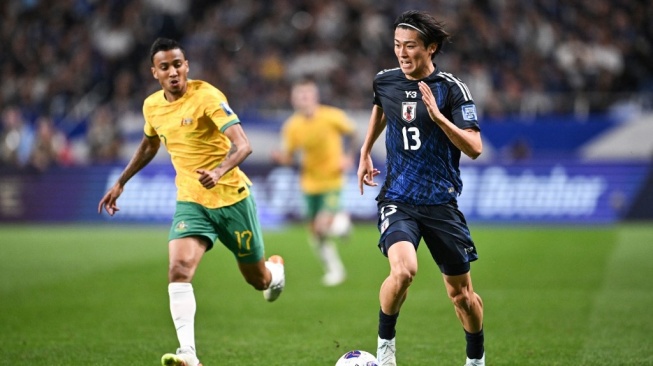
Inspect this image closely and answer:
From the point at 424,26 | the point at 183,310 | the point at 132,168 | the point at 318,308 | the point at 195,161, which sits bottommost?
the point at 318,308

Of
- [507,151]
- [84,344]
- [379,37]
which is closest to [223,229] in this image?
[84,344]

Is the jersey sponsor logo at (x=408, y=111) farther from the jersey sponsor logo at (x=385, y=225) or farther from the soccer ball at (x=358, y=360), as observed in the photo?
the soccer ball at (x=358, y=360)

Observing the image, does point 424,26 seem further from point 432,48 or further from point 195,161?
point 195,161

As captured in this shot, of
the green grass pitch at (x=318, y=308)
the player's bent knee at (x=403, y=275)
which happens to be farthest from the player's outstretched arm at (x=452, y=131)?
the green grass pitch at (x=318, y=308)

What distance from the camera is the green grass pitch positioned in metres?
8.10

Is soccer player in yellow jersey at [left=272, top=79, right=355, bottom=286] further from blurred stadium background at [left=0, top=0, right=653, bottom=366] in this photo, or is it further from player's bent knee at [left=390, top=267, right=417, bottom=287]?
player's bent knee at [left=390, top=267, right=417, bottom=287]

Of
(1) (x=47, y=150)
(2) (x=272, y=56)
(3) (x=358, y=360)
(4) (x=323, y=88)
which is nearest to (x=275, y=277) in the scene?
(3) (x=358, y=360)

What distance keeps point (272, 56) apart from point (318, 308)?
56.3 feet

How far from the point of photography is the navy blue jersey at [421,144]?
261 inches

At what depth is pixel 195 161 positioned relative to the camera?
7.71 metres

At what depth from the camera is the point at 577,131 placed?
2356 centimetres

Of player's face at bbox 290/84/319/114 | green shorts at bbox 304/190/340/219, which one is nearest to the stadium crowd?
player's face at bbox 290/84/319/114

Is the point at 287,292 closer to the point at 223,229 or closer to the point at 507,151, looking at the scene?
the point at 223,229

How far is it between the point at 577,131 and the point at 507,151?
1.81m
